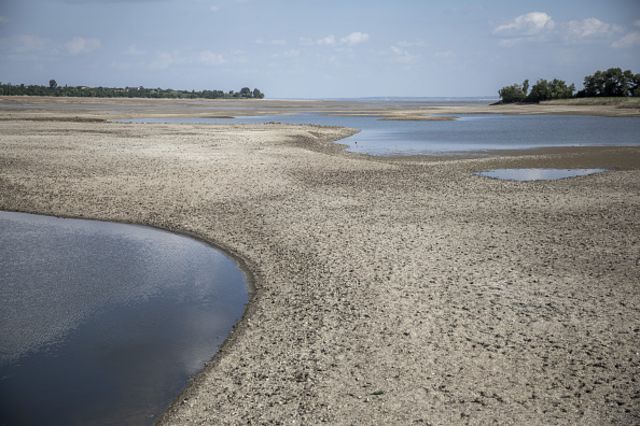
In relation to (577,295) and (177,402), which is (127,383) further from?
(577,295)

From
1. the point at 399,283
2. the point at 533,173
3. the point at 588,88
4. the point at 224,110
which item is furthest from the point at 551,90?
the point at 399,283

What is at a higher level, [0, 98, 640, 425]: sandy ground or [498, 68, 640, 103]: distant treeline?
[498, 68, 640, 103]: distant treeline

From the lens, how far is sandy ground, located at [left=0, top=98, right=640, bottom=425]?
8.01 metres

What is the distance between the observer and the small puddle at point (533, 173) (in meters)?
28.0

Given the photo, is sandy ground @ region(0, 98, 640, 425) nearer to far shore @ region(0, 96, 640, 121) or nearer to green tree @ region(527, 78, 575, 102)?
far shore @ region(0, 96, 640, 121)

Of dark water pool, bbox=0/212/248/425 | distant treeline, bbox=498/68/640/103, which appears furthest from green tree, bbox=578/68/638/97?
dark water pool, bbox=0/212/248/425

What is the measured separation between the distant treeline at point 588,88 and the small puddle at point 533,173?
329ft

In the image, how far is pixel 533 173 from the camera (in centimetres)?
2984

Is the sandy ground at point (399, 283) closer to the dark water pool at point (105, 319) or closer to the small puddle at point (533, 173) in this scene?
the dark water pool at point (105, 319)

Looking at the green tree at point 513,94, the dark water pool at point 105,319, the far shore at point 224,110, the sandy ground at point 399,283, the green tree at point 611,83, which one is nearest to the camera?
the sandy ground at point 399,283

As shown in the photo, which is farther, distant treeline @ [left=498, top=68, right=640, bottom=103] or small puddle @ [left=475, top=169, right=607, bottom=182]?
distant treeline @ [left=498, top=68, right=640, bottom=103]

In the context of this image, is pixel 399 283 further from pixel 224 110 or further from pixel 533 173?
pixel 224 110

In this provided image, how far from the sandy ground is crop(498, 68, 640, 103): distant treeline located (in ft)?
345

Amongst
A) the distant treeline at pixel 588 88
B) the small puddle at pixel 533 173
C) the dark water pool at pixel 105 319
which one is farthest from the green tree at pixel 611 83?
the dark water pool at pixel 105 319
